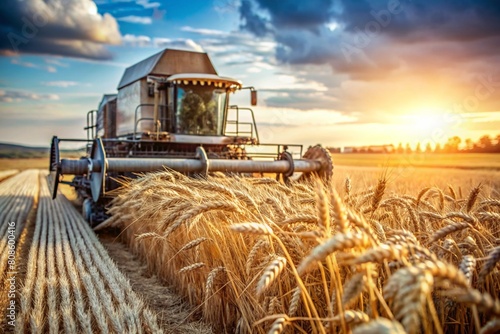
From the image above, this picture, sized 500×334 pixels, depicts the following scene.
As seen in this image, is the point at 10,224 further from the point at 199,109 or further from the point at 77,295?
the point at 199,109

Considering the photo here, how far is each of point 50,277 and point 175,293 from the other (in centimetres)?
114

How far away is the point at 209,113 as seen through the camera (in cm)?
1011

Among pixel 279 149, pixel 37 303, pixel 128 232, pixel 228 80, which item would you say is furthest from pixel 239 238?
pixel 228 80

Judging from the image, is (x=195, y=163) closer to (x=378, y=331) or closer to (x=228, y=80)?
(x=228, y=80)

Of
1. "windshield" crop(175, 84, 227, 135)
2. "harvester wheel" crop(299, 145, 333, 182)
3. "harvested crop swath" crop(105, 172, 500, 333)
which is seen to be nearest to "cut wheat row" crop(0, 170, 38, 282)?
"harvested crop swath" crop(105, 172, 500, 333)

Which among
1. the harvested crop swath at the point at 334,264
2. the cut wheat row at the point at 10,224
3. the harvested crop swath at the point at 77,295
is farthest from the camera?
the cut wheat row at the point at 10,224

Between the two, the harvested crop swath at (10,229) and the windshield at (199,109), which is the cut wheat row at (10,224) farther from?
the windshield at (199,109)

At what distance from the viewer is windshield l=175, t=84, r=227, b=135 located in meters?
9.91

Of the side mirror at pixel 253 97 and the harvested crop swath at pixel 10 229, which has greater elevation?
the side mirror at pixel 253 97

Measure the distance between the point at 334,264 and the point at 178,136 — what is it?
27.0 feet

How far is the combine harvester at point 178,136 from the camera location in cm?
716

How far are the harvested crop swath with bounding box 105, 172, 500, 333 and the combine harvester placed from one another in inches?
116

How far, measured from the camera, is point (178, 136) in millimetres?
9672

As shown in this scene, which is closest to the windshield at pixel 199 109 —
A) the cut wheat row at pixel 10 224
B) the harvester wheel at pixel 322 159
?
the harvester wheel at pixel 322 159
